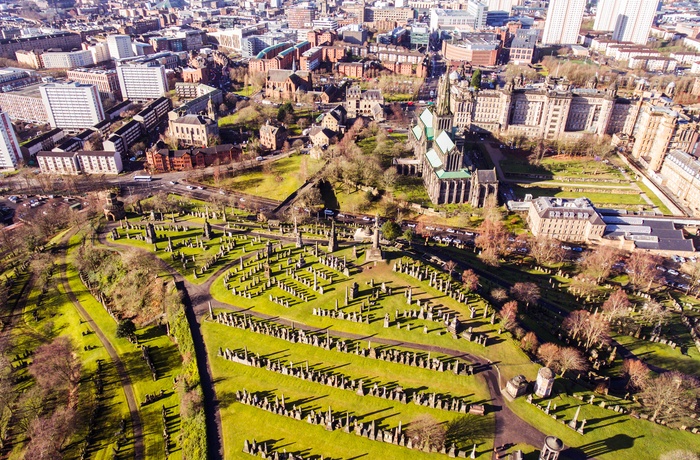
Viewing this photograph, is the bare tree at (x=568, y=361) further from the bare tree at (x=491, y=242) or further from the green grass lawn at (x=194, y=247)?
the green grass lawn at (x=194, y=247)

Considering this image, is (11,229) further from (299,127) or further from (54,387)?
(299,127)

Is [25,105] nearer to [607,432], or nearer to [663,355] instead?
[607,432]

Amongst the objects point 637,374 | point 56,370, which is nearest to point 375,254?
point 637,374

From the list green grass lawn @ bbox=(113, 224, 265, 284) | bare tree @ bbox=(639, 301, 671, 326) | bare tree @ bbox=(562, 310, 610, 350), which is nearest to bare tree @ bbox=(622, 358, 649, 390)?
bare tree @ bbox=(562, 310, 610, 350)

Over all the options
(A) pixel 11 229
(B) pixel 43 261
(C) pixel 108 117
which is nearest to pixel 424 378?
(B) pixel 43 261

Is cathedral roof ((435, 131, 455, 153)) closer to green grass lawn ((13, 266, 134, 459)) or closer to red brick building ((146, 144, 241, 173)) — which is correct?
red brick building ((146, 144, 241, 173))

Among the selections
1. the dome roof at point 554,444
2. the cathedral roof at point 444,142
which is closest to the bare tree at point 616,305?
the dome roof at point 554,444

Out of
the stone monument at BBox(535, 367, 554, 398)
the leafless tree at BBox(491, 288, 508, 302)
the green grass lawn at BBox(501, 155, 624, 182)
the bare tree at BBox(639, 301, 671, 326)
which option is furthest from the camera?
the green grass lawn at BBox(501, 155, 624, 182)
